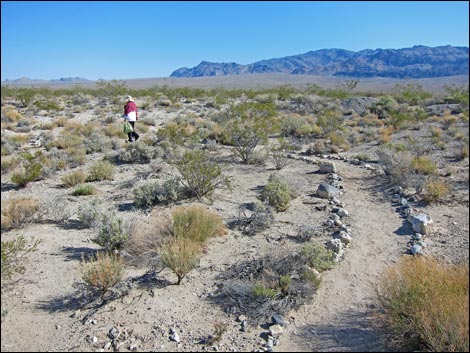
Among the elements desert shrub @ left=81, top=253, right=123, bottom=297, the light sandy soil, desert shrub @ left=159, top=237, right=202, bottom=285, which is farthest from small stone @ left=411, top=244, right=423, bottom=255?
desert shrub @ left=81, top=253, right=123, bottom=297

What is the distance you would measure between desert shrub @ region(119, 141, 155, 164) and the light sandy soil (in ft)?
10.4

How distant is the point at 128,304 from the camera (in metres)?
4.82

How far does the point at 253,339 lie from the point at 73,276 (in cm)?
283

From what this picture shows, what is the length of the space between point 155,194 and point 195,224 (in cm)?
212

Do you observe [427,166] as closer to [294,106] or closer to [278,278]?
[278,278]

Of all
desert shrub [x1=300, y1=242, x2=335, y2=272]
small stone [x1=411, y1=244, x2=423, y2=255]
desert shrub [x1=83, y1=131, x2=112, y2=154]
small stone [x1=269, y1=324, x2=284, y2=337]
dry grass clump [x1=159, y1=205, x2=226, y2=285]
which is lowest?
small stone [x1=269, y1=324, x2=284, y2=337]

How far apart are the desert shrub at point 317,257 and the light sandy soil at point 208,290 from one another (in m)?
0.16

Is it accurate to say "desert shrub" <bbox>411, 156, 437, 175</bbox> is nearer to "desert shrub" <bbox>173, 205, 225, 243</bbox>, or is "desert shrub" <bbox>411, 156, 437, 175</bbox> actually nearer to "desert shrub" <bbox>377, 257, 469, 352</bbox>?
"desert shrub" <bbox>173, 205, 225, 243</bbox>

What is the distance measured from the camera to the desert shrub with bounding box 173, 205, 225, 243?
614 centimetres

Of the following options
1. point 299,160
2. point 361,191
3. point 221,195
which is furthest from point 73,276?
point 299,160

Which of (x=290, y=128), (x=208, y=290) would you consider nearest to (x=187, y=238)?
(x=208, y=290)

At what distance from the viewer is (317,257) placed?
18.1 ft

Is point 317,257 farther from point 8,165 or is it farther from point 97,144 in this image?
point 97,144

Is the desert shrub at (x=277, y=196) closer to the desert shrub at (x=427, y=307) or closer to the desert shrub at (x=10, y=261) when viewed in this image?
the desert shrub at (x=427, y=307)
